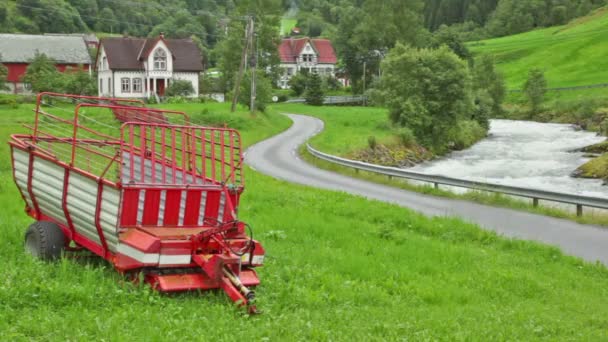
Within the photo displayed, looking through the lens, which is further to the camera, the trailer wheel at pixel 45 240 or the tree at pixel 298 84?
the tree at pixel 298 84

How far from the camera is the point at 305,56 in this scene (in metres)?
126

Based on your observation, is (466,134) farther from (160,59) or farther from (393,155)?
(160,59)

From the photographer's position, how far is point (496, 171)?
41.7m

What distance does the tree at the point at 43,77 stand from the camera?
64.9m

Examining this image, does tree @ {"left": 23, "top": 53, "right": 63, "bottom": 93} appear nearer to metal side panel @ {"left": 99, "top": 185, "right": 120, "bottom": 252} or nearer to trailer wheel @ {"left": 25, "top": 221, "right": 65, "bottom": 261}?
trailer wheel @ {"left": 25, "top": 221, "right": 65, "bottom": 261}

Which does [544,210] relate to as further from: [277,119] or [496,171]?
[277,119]

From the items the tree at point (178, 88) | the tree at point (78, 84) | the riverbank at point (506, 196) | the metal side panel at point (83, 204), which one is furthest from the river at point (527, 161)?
the tree at point (78, 84)

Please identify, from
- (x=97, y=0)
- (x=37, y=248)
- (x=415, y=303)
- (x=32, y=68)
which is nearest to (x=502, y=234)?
(x=415, y=303)

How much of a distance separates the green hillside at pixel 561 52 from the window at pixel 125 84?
63.5m

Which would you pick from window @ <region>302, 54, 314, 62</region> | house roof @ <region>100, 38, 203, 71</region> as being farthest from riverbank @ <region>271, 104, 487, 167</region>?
window @ <region>302, 54, 314, 62</region>

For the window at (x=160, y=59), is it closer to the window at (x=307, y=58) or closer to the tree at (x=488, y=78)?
the tree at (x=488, y=78)

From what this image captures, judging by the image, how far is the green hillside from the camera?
389ft

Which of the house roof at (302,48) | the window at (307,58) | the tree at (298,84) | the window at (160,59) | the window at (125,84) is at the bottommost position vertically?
the window at (125,84)

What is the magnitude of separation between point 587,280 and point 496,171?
1161 inches
